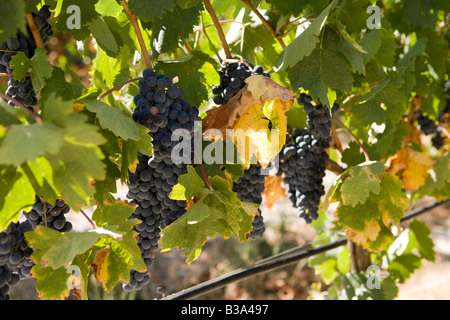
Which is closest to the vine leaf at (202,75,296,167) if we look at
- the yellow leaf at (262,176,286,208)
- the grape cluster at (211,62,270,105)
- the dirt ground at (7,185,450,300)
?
the grape cluster at (211,62,270,105)

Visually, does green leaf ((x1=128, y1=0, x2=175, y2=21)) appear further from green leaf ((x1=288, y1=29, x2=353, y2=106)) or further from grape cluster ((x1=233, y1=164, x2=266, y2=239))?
grape cluster ((x1=233, y1=164, x2=266, y2=239))

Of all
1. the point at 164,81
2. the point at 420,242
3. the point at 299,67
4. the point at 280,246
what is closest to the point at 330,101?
the point at 299,67

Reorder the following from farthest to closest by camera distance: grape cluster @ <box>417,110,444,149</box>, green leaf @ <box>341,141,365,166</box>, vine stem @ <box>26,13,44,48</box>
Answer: grape cluster @ <box>417,110,444,149</box> → green leaf @ <box>341,141,365,166</box> → vine stem @ <box>26,13,44,48</box>

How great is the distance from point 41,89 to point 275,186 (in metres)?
0.82

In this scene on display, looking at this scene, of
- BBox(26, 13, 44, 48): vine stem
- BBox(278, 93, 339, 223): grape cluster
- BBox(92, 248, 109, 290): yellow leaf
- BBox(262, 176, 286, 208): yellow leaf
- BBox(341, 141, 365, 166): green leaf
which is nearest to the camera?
BBox(92, 248, 109, 290): yellow leaf

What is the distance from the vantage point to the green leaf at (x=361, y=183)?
1094mm

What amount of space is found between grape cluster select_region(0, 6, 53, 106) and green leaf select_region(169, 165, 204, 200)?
365 mm

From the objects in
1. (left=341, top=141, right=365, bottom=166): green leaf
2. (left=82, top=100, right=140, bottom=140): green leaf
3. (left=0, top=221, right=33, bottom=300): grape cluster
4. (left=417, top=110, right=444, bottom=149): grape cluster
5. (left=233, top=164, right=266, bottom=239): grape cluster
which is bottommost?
(left=0, top=221, right=33, bottom=300): grape cluster

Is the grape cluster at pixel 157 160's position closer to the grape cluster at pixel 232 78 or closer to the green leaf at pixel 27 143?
the grape cluster at pixel 232 78

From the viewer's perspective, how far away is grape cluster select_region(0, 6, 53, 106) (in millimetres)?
949

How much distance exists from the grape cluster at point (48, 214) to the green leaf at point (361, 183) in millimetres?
605

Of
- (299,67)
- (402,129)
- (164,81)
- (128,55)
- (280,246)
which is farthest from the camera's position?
(280,246)
